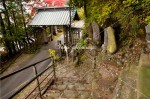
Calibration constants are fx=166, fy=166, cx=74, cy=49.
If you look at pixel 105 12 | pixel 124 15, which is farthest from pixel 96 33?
pixel 124 15

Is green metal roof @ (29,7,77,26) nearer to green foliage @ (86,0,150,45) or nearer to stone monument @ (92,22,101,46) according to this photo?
stone monument @ (92,22,101,46)

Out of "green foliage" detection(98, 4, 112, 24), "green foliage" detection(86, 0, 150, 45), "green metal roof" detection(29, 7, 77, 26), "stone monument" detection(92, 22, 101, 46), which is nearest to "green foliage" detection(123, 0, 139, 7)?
"green foliage" detection(86, 0, 150, 45)

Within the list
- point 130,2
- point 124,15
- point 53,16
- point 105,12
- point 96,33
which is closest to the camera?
point 130,2

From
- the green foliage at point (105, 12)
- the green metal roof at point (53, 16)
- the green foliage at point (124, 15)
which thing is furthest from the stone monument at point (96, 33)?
the green metal roof at point (53, 16)

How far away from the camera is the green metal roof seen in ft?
49.3

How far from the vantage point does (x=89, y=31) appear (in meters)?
10.2

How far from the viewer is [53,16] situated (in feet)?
52.3

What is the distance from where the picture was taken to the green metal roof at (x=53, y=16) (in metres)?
15.0

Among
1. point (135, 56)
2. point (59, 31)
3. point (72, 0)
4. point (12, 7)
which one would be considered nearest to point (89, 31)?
point (72, 0)

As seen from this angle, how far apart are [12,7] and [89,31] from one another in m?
7.55

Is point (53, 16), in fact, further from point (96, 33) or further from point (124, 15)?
point (124, 15)

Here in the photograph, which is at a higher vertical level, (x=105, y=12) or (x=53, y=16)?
(x=53, y=16)

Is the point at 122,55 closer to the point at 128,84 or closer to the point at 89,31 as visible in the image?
the point at 128,84

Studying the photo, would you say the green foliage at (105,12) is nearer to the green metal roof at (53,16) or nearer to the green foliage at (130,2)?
the green foliage at (130,2)
